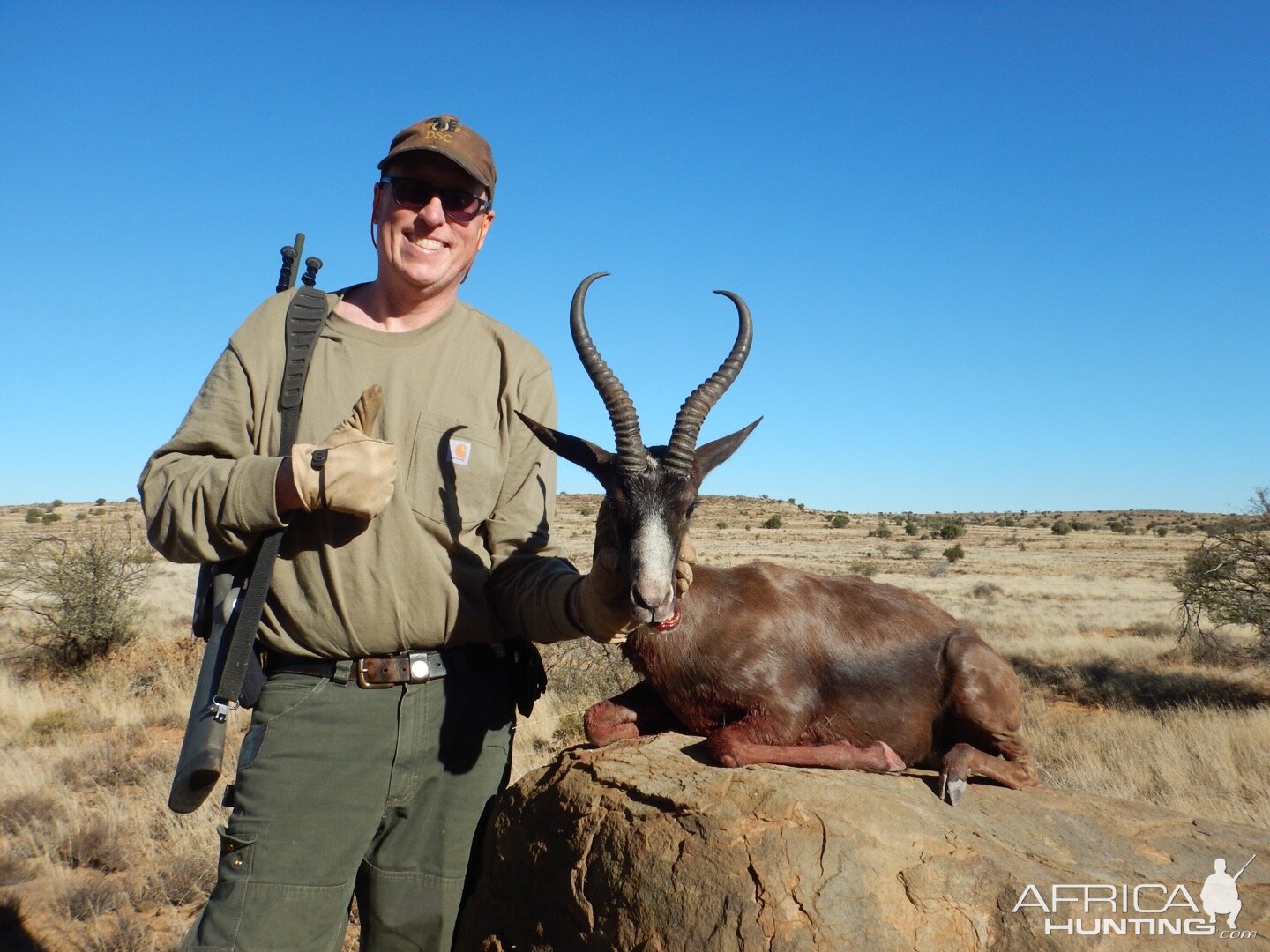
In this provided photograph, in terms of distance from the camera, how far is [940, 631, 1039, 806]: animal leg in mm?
4914

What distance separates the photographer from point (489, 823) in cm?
432

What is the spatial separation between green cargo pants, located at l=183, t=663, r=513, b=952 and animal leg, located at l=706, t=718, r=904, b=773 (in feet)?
3.70

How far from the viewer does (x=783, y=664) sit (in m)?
5.00

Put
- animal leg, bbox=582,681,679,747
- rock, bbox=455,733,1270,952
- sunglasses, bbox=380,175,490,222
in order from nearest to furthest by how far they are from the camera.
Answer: rock, bbox=455,733,1270,952
sunglasses, bbox=380,175,490,222
animal leg, bbox=582,681,679,747

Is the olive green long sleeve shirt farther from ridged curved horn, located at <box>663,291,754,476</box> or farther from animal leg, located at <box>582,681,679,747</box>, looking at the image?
animal leg, located at <box>582,681,679,747</box>

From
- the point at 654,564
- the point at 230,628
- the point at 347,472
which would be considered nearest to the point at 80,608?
the point at 230,628

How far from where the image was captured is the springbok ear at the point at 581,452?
4.30 meters

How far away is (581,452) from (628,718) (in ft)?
5.55

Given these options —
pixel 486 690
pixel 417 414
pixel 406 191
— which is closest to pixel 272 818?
pixel 486 690

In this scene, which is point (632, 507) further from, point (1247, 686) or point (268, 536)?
point (1247, 686)

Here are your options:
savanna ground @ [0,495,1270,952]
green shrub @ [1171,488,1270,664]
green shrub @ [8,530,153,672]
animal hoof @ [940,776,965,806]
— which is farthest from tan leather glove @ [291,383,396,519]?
green shrub @ [1171,488,1270,664]

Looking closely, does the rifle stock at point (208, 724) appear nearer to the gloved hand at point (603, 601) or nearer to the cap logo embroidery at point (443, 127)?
the gloved hand at point (603, 601)

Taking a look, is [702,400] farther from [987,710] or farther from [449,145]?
[987,710]

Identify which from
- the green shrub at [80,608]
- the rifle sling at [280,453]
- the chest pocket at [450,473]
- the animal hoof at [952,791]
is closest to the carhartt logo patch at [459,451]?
the chest pocket at [450,473]
